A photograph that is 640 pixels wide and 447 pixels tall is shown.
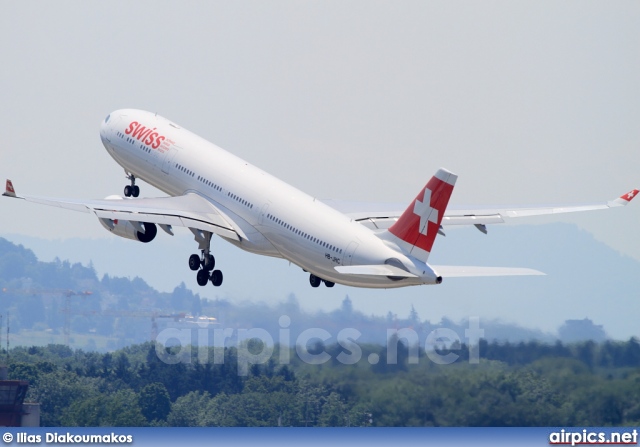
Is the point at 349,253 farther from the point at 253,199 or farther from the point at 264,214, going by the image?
the point at 253,199

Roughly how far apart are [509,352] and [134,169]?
2114 cm

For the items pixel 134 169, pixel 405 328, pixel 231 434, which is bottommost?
pixel 231 434

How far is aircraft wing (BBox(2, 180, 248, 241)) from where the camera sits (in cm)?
6506

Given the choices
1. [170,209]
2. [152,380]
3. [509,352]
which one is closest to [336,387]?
[509,352]

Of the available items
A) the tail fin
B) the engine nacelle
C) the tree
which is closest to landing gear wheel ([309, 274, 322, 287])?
the engine nacelle

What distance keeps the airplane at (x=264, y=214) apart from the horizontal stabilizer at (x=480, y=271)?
0.04 metres

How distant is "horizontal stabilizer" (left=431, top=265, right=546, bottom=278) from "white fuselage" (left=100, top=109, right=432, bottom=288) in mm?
931

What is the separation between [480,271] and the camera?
57.2 m

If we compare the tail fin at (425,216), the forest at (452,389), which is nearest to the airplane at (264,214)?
the tail fin at (425,216)

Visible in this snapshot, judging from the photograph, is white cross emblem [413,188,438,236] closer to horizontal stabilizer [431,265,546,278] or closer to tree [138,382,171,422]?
horizontal stabilizer [431,265,546,278]

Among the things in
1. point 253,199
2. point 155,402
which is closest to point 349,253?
point 253,199

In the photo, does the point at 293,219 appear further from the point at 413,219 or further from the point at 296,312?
the point at 296,312

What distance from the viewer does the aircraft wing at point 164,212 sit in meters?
65.1

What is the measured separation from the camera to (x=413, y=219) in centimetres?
5844
